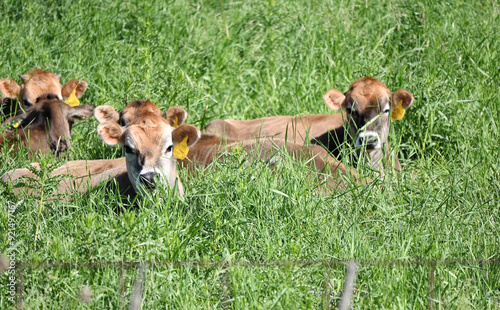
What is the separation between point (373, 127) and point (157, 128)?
2.23m

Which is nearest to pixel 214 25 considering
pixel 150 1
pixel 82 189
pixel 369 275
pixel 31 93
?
pixel 150 1

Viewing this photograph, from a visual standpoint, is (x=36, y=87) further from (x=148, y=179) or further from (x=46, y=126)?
(x=148, y=179)

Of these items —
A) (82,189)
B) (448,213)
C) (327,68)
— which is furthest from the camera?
(327,68)

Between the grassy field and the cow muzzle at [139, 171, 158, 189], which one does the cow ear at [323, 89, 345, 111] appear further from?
the cow muzzle at [139, 171, 158, 189]

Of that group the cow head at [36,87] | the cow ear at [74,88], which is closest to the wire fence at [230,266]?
the cow ear at [74,88]

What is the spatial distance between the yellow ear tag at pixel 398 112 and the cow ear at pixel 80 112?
9.82 ft

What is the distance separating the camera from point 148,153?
16.1ft

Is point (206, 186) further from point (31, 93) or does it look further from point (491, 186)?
point (31, 93)

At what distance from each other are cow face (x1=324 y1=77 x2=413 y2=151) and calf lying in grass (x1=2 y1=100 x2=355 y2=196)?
2.44ft

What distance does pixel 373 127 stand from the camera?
6281 mm

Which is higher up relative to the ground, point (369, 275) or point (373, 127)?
point (369, 275)

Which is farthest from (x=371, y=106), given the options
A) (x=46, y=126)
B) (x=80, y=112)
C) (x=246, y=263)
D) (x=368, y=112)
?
(x=246, y=263)

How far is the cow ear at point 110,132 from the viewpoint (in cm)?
512

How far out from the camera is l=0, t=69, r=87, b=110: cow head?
731 cm
